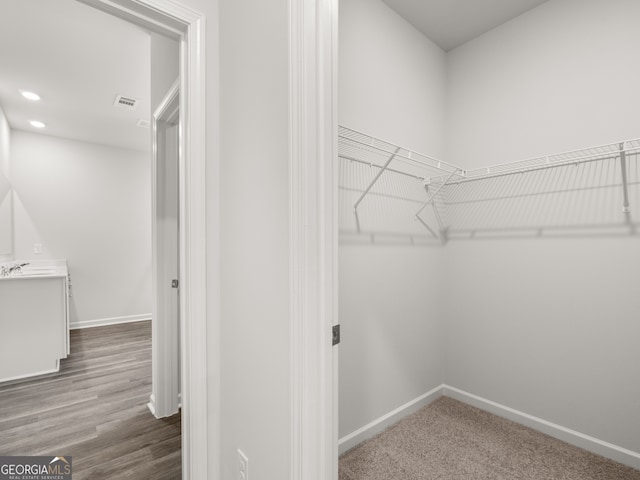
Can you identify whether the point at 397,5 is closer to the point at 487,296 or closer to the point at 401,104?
the point at 401,104

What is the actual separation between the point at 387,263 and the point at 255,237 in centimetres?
112

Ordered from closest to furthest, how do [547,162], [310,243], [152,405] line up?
[310,243]
[547,162]
[152,405]

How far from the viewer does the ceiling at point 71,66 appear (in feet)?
6.61

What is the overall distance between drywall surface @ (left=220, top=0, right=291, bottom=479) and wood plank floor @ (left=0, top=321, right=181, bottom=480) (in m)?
0.81

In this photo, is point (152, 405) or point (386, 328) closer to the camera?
point (386, 328)

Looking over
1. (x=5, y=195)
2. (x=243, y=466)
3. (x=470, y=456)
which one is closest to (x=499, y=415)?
(x=470, y=456)

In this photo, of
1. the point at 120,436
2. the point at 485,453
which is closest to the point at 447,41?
the point at 485,453

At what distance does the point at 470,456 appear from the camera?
1685 mm

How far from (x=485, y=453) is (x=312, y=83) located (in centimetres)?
201

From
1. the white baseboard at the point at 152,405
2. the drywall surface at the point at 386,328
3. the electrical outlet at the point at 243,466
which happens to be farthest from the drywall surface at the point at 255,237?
the white baseboard at the point at 152,405

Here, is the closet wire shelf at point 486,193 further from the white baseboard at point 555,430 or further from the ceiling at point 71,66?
the ceiling at point 71,66

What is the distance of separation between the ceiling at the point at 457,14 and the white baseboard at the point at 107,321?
16.5ft

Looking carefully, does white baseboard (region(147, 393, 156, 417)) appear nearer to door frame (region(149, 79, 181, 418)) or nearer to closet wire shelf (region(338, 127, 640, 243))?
door frame (region(149, 79, 181, 418))

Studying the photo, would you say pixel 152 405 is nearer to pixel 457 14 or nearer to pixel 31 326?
pixel 31 326
